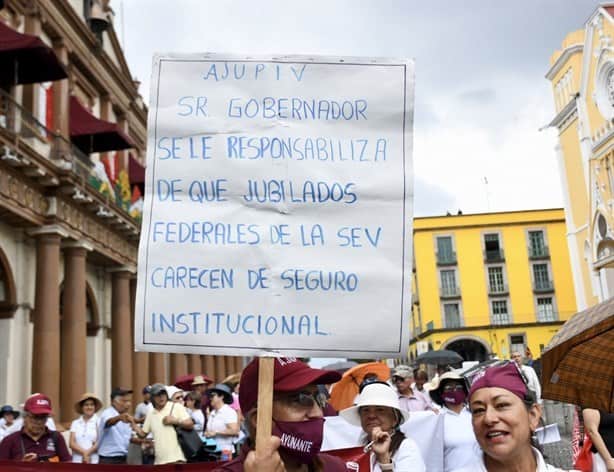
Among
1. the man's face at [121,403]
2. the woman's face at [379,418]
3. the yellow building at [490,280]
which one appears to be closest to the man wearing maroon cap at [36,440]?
the man's face at [121,403]

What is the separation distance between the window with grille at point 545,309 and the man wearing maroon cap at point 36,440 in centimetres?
5899

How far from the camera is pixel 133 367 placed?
24.2 m

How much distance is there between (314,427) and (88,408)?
8658mm

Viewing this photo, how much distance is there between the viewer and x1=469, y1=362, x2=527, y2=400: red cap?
3.01m

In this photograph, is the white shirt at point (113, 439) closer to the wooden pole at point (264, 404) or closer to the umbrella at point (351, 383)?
the umbrella at point (351, 383)

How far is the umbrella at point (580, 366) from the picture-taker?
356 centimetres

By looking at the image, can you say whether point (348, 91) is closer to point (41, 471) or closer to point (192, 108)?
point (192, 108)

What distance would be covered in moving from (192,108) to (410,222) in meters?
1.12

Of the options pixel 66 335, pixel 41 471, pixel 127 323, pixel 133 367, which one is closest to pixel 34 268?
pixel 66 335

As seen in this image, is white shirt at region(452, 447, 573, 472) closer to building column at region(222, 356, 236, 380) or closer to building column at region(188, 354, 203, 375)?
building column at region(188, 354, 203, 375)

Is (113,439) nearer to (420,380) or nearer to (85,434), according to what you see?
(85,434)

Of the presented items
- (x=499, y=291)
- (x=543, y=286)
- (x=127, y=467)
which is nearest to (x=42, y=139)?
(x=127, y=467)

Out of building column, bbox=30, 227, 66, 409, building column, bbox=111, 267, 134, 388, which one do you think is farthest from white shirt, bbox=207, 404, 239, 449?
building column, bbox=111, 267, 134, 388

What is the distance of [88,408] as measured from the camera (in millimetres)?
10531
